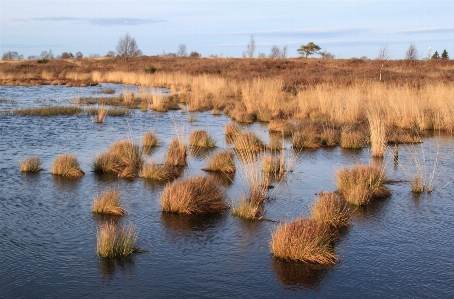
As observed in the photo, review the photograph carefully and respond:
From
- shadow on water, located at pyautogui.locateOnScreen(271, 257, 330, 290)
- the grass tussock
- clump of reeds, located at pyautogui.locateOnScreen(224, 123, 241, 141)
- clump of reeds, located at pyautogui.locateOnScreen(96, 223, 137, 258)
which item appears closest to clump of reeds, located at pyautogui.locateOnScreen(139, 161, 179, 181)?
clump of reeds, located at pyautogui.locateOnScreen(96, 223, 137, 258)

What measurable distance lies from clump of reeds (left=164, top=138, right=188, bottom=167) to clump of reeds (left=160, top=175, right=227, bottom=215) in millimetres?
3174

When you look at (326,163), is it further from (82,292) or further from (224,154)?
(82,292)

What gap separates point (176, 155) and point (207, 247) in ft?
17.3

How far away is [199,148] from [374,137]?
4.61m

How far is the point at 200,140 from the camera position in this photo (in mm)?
14453

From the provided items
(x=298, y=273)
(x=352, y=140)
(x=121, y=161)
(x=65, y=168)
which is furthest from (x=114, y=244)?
(x=352, y=140)

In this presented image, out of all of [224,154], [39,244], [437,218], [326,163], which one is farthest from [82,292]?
[326,163]

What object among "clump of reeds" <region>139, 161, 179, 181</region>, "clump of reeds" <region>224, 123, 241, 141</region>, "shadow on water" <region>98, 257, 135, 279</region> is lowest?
"shadow on water" <region>98, 257, 135, 279</region>

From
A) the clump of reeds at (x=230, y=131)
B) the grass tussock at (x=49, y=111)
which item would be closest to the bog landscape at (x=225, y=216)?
the clump of reeds at (x=230, y=131)

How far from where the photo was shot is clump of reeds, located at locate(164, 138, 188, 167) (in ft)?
39.2

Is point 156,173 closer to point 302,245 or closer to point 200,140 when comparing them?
point 200,140

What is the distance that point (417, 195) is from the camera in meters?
9.88

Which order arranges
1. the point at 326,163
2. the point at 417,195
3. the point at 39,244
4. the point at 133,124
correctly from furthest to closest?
1. the point at 133,124
2. the point at 326,163
3. the point at 417,195
4. the point at 39,244

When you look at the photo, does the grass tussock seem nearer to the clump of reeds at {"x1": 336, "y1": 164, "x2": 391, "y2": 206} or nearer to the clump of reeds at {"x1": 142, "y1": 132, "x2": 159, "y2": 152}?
the clump of reeds at {"x1": 142, "y1": 132, "x2": 159, "y2": 152}
